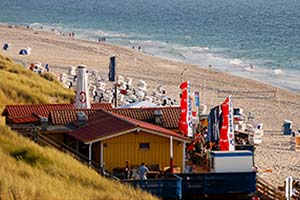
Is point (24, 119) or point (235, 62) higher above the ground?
point (235, 62)

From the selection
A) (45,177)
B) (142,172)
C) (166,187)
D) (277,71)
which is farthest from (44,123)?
(277,71)

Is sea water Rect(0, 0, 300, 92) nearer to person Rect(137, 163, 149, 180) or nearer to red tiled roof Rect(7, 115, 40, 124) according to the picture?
red tiled roof Rect(7, 115, 40, 124)

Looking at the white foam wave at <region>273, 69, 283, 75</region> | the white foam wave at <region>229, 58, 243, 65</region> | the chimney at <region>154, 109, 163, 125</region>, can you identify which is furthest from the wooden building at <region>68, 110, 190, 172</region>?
the white foam wave at <region>229, 58, 243, 65</region>

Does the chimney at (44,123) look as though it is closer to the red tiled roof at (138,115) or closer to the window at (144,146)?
the red tiled roof at (138,115)

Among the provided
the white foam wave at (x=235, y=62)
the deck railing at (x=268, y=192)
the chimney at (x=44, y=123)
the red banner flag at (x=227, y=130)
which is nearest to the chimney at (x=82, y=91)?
the chimney at (x=44, y=123)

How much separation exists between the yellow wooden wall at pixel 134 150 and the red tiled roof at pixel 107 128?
0.62 feet

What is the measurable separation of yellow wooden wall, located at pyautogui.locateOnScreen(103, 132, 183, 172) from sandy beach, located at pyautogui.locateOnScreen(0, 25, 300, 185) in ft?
20.9

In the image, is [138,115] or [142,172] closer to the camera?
[142,172]

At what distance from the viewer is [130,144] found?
56.2ft

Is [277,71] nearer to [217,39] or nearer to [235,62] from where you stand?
[235,62]

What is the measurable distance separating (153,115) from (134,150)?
2.31m

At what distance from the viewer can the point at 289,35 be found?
281 ft

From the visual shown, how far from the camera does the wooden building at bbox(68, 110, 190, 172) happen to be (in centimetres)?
1695

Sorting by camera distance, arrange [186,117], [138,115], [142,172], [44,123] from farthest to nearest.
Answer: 1. [138,115]
2. [186,117]
3. [44,123]
4. [142,172]
